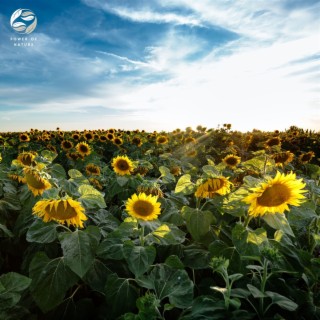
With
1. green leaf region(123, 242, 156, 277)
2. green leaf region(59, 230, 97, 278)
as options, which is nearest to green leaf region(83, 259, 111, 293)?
→ green leaf region(59, 230, 97, 278)

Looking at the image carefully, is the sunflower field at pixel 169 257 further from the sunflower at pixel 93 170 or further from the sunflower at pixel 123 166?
the sunflower at pixel 93 170

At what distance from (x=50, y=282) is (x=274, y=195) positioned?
1.44 meters

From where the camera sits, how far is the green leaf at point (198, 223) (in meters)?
2.27

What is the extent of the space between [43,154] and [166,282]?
196 cm

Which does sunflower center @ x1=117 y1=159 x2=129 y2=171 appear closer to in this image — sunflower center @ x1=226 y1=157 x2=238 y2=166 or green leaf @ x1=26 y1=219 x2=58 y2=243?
sunflower center @ x1=226 y1=157 x2=238 y2=166

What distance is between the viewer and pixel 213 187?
2488 millimetres

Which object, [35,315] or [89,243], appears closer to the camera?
[89,243]

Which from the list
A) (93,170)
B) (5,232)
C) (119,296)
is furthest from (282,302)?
(93,170)

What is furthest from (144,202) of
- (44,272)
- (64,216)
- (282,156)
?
(282,156)

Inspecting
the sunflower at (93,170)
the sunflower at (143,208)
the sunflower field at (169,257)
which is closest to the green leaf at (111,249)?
the sunflower field at (169,257)

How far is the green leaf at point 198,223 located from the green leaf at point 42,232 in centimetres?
89

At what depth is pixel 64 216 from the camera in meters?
2.14

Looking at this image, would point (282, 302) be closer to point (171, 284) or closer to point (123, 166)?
point (171, 284)

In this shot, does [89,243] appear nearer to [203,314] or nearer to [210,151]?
[203,314]
